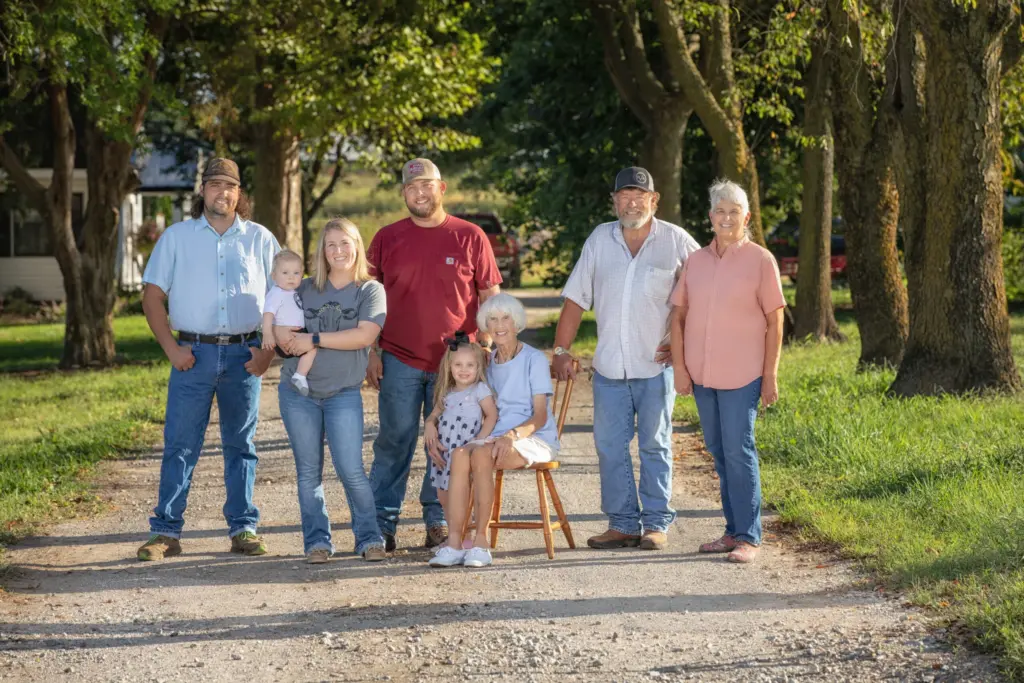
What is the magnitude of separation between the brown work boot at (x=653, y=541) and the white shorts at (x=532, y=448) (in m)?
0.70

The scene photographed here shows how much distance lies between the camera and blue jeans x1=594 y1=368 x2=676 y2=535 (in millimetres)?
7969

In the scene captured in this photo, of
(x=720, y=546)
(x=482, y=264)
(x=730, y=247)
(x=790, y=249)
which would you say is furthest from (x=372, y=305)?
(x=790, y=249)

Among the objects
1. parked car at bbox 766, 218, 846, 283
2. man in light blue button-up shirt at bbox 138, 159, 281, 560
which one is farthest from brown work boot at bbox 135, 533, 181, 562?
parked car at bbox 766, 218, 846, 283

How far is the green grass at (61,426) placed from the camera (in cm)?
964

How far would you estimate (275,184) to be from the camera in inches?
875

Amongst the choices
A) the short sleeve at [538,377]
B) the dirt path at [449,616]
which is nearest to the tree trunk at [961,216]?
the dirt path at [449,616]

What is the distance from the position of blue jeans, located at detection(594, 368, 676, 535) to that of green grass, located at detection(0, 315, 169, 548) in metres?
3.54

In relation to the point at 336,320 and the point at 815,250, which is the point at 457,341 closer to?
the point at 336,320

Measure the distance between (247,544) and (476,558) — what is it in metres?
1.37

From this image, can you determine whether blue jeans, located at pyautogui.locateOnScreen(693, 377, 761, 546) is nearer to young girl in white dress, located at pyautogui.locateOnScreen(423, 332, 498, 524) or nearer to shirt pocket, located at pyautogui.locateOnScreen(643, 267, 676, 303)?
shirt pocket, located at pyautogui.locateOnScreen(643, 267, 676, 303)

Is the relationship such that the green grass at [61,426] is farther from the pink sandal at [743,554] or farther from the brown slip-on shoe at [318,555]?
the pink sandal at [743,554]

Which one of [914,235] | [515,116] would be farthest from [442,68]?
[914,235]

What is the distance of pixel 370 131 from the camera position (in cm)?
2692

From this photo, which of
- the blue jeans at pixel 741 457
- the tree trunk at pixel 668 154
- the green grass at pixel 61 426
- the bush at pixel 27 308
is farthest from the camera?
the bush at pixel 27 308
